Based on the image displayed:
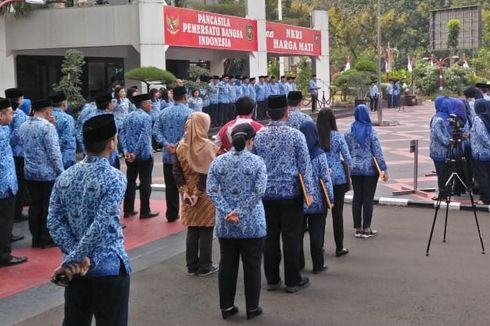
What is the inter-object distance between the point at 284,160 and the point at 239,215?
0.84 metres

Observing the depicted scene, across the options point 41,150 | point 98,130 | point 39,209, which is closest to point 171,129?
point 41,150

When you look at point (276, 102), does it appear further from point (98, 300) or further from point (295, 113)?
point (98, 300)

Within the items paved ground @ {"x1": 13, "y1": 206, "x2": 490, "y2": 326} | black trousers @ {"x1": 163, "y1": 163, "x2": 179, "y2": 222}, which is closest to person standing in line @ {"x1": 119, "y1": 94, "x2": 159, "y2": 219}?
black trousers @ {"x1": 163, "y1": 163, "x2": 179, "y2": 222}

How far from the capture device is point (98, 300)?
3803 millimetres

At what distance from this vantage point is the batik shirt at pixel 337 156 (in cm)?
712

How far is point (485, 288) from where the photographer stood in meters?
5.97

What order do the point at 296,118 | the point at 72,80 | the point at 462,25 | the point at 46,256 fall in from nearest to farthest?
the point at 296,118, the point at 46,256, the point at 72,80, the point at 462,25

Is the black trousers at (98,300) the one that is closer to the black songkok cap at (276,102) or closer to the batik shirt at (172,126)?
the black songkok cap at (276,102)

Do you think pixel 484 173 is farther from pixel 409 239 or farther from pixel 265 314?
pixel 265 314

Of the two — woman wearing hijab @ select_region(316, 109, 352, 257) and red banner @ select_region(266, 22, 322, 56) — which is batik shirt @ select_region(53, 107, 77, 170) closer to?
woman wearing hijab @ select_region(316, 109, 352, 257)

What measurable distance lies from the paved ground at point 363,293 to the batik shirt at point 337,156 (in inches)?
35.6

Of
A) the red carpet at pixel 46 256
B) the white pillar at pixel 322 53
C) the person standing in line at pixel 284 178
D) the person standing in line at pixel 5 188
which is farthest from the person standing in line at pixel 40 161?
the white pillar at pixel 322 53

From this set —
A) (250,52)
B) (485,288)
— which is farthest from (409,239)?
(250,52)

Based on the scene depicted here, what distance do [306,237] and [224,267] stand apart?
3039 mm
